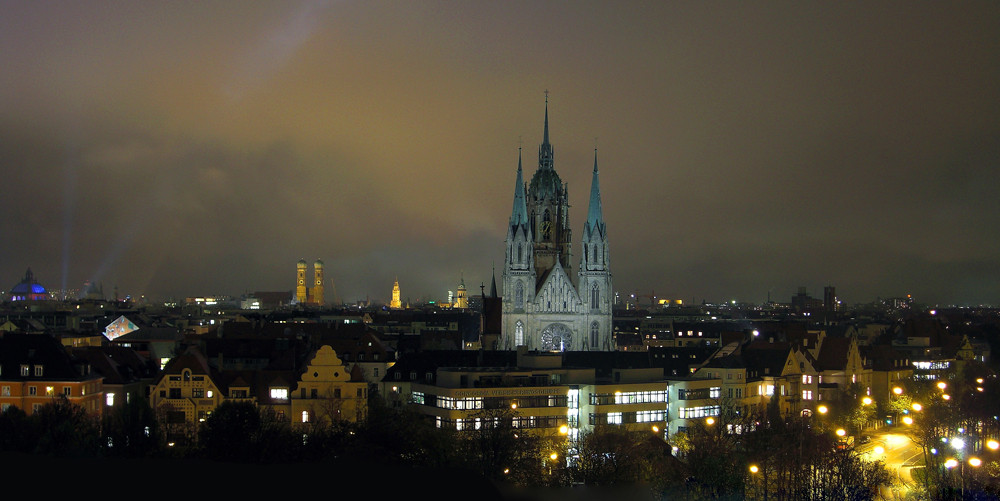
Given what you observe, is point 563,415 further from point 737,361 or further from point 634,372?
point 737,361

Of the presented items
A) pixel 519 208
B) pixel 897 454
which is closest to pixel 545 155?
pixel 519 208

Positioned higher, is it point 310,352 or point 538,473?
point 310,352

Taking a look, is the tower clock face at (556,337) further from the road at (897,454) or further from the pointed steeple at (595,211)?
the road at (897,454)

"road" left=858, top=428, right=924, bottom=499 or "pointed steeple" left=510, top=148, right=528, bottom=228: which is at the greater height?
"pointed steeple" left=510, top=148, right=528, bottom=228

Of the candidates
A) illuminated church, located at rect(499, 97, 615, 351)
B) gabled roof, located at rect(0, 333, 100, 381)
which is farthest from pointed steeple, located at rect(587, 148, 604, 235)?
gabled roof, located at rect(0, 333, 100, 381)

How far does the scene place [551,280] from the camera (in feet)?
450

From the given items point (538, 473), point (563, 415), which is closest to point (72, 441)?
point (538, 473)

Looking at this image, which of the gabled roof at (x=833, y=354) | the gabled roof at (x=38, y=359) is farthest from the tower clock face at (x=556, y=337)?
the gabled roof at (x=38, y=359)

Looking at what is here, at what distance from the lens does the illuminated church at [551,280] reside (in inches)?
5354

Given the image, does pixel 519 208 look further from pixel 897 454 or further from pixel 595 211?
pixel 897 454

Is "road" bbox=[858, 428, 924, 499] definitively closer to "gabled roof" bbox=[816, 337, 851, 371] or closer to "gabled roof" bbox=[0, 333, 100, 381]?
"gabled roof" bbox=[816, 337, 851, 371]

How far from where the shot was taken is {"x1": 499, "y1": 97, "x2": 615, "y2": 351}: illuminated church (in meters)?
136

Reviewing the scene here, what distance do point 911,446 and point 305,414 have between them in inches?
1844

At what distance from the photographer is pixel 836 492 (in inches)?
2371
